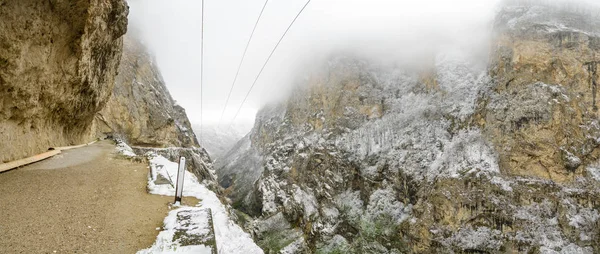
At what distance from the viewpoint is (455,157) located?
59938 millimetres

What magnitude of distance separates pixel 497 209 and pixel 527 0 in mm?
52559

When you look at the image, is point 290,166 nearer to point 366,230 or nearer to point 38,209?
point 366,230

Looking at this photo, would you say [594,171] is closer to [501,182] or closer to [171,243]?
[501,182]

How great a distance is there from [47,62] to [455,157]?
209 feet

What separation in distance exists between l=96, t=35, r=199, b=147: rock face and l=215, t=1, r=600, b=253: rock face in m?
31.2

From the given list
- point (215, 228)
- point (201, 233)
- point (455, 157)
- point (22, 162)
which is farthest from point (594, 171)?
point (22, 162)

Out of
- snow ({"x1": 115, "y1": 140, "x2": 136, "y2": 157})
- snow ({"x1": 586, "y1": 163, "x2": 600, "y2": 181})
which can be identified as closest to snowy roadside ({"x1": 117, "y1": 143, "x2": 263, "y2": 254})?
snow ({"x1": 115, "y1": 140, "x2": 136, "y2": 157})

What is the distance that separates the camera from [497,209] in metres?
52.9

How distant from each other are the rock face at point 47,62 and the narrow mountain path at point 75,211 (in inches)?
74.5

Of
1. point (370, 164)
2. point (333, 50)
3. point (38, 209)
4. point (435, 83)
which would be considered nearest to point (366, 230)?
point (370, 164)

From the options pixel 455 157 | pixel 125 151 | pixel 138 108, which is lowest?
pixel 455 157

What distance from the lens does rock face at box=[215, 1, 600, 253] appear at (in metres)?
51.6

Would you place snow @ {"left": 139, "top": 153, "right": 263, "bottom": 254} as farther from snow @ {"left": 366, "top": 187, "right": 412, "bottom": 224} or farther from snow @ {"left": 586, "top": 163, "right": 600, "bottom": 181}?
snow @ {"left": 586, "top": 163, "right": 600, "bottom": 181}

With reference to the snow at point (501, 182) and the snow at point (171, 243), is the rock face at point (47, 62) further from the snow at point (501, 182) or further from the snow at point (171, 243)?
the snow at point (501, 182)
